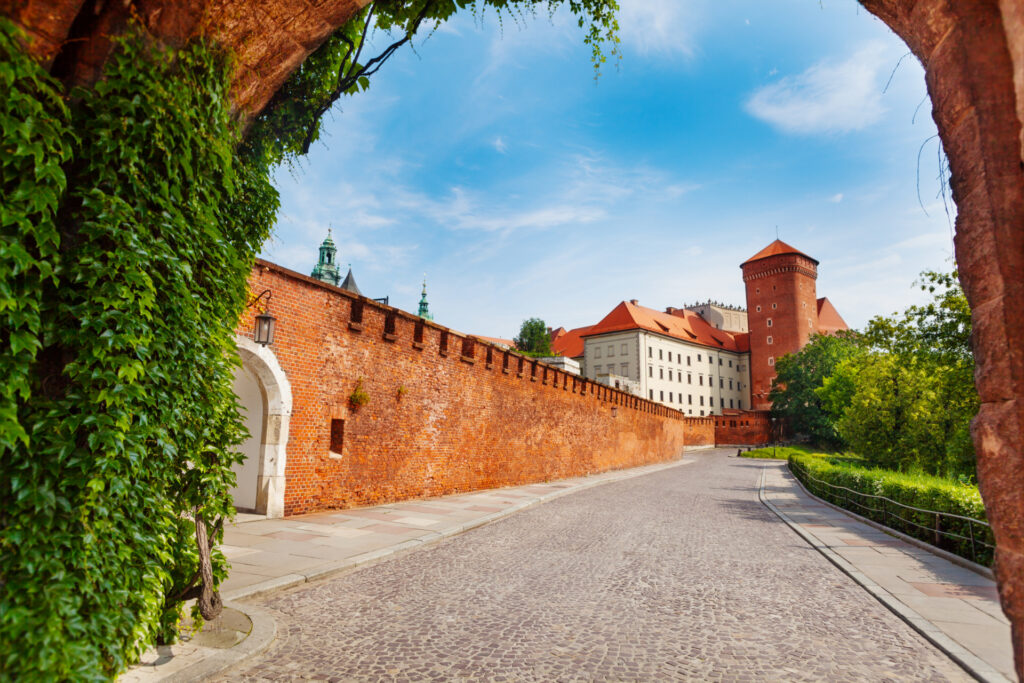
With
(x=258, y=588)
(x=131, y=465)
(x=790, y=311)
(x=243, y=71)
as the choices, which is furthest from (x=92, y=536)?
(x=790, y=311)

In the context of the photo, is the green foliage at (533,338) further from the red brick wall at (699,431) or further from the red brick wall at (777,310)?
the red brick wall at (777,310)

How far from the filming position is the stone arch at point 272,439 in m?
10.2

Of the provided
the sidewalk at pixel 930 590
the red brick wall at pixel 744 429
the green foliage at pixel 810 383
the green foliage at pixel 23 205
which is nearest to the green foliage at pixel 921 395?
the sidewalk at pixel 930 590

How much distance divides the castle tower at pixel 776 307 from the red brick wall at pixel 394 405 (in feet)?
198

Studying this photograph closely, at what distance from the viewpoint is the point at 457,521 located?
1090cm

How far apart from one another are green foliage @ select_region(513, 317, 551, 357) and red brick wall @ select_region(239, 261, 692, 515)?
48.1 metres

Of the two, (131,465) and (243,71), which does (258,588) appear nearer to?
(131,465)

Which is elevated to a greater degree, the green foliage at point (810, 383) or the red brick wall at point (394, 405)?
the green foliage at point (810, 383)

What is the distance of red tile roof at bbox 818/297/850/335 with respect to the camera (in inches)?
3433

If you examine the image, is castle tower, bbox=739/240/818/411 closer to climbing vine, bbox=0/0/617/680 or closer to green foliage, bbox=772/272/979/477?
green foliage, bbox=772/272/979/477

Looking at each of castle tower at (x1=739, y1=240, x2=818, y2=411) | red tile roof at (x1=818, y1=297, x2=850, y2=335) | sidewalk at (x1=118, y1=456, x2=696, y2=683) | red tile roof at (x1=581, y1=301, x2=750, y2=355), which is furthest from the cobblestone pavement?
red tile roof at (x1=818, y1=297, x2=850, y2=335)

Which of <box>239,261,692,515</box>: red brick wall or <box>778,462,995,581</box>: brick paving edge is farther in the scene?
<box>239,261,692,515</box>: red brick wall

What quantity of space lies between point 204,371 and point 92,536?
4.24ft

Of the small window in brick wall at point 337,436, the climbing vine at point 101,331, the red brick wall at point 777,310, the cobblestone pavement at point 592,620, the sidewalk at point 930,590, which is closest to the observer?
the climbing vine at point 101,331
